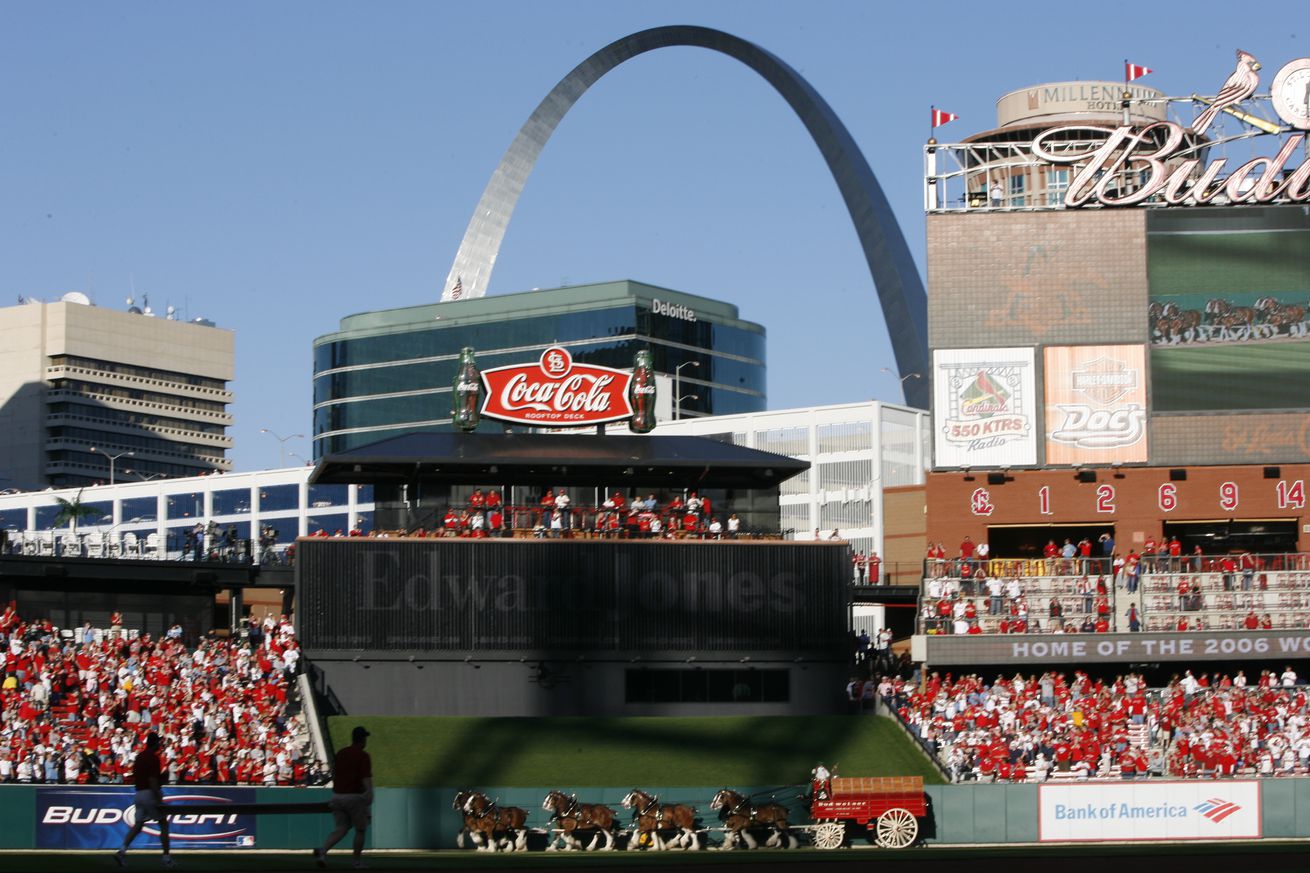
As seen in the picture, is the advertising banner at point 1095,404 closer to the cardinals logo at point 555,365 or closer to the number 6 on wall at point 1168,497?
the number 6 on wall at point 1168,497

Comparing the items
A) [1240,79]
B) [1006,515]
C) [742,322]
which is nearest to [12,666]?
[1006,515]

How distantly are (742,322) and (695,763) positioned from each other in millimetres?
126581

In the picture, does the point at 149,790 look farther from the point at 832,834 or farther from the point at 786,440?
the point at 786,440

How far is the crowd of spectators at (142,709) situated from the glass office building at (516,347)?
347ft

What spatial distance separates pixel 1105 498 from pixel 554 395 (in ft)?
55.7

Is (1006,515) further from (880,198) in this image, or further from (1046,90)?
(1046,90)

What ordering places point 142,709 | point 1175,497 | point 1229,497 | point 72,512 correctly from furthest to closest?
point 72,512 < point 1175,497 < point 1229,497 < point 142,709

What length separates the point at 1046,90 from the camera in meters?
165

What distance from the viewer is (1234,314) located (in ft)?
191

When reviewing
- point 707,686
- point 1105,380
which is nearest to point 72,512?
point 707,686

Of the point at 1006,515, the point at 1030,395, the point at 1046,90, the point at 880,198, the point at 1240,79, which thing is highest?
the point at 1046,90

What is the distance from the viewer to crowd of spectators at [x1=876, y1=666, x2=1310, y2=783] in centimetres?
4903

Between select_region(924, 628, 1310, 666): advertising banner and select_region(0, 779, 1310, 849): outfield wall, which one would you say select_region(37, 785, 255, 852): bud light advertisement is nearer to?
select_region(0, 779, 1310, 849): outfield wall

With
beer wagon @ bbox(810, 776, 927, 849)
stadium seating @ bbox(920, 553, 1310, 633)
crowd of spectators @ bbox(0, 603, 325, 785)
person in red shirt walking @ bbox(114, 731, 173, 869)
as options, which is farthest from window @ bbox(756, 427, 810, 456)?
person in red shirt walking @ bbox(114, 731, 173, 869)
